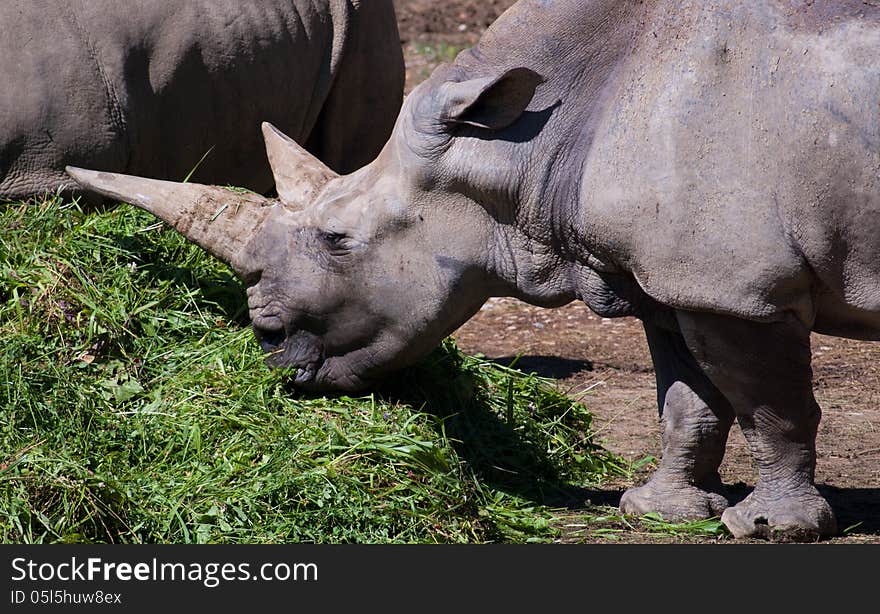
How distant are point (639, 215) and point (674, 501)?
4.36 ft

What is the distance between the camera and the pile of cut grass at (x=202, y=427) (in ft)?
15.7

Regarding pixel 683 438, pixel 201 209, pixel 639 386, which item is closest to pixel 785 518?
pixel 683 438

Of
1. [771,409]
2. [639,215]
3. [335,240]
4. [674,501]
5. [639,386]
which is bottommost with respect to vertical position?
[639,386]

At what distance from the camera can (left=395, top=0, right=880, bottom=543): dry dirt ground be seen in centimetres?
623

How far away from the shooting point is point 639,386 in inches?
312

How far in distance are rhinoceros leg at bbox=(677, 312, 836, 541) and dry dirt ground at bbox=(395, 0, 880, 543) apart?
175 millimetres

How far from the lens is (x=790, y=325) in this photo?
496 cm

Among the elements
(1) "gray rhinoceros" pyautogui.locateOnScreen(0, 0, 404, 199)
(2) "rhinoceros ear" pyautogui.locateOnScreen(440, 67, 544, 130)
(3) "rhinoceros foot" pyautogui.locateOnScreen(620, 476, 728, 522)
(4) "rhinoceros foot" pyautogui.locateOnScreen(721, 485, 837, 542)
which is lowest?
(3) "rhinoceros foot" pyautogui.locateOnScreen(620, 476, 728, 522)

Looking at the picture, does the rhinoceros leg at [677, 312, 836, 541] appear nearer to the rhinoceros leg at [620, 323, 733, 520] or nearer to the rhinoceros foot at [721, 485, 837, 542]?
the rhinoceros foot at [721, 485, 837, 542]

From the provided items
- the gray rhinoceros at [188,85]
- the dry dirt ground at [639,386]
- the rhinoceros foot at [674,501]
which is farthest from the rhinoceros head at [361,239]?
the dry dirt ground at [639,386]

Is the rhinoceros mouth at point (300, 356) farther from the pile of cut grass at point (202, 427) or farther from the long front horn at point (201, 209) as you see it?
the long front horn at point (201, 209)

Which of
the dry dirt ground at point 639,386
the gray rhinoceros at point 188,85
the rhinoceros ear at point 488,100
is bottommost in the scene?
the dry dirt ground at point 639,386

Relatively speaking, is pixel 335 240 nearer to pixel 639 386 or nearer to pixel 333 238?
pixel 333 238

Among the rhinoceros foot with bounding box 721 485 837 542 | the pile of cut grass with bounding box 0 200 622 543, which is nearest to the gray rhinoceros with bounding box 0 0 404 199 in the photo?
the pile of cut grass with bounding box 0 200 622 543
